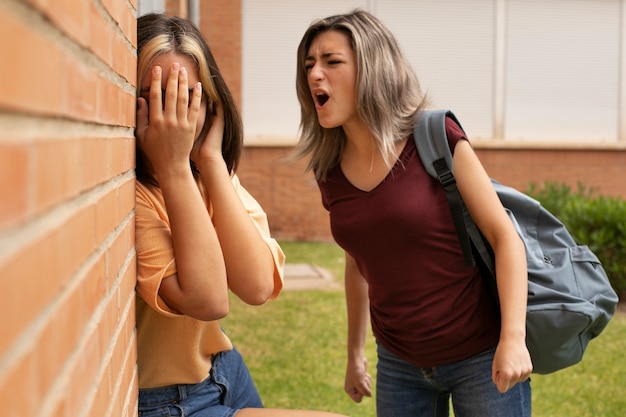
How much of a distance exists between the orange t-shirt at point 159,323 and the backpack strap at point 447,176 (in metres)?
0.84

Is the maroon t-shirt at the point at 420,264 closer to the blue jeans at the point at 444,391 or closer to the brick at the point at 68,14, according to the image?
the blue jeans at the point at 444,391

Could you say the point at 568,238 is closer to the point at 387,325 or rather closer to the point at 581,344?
the point at 581,344

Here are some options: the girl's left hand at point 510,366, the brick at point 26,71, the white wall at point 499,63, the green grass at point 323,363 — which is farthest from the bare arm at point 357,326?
the white wall at point 499,63

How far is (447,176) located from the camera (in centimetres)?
243

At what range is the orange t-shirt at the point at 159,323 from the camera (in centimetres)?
190

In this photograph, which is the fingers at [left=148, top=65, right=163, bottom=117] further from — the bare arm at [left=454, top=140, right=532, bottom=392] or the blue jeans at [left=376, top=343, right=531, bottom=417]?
the blue jeans at [left=376, top=343, right=531, bottom=417]

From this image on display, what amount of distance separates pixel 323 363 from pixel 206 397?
3.94 meters

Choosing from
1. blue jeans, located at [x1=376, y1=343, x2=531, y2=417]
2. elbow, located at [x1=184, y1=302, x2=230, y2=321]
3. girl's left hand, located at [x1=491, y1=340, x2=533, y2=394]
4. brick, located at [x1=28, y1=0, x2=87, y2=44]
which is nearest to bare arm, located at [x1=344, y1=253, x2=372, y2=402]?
blue jeans, located at [x1=376, y1=343, x2=531, y2=417]

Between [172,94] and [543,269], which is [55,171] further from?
[543,269]

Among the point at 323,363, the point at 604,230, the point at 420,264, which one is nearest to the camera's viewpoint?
the point at 420,264

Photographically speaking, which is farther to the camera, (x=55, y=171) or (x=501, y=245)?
(x=501, y=245)

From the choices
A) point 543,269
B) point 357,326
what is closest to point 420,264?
point 543,269

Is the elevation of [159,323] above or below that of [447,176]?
below

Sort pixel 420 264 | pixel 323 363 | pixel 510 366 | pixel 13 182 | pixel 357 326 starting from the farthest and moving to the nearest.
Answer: pixel 323 363 < pixel 357 326 < pixel 420 264 < pixel 510 366 < pixel 13 182
